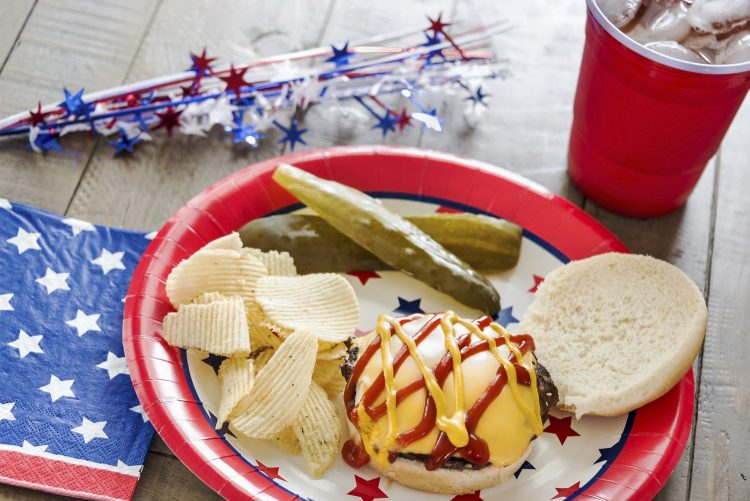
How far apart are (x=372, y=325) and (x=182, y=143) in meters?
0.85

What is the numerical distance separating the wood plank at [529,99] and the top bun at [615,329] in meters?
0.49

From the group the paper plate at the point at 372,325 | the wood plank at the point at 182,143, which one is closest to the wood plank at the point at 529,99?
the paper plate at the point at 372,325

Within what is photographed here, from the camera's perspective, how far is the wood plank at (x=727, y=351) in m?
2.07

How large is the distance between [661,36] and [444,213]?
2.17 ft

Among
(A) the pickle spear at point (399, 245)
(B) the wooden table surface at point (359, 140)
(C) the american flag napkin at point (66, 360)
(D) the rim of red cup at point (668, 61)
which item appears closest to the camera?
(C) the american flag napkin at point (66, 360)

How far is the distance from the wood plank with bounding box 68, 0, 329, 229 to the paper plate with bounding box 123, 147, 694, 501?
27cm

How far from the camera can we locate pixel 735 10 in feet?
7.02

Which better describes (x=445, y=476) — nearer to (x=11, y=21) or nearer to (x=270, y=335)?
(x=270, y=335)

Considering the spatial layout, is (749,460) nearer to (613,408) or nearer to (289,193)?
(613,408)

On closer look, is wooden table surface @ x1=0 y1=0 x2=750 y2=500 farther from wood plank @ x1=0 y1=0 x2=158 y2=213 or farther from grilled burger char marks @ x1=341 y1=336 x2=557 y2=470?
grilled burger char marks @ x1=341 y1=336 x2=557 y2=470

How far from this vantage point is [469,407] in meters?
1.78

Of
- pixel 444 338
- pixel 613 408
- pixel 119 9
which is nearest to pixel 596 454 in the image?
pixel 613 408

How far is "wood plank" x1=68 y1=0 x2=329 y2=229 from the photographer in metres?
2.46

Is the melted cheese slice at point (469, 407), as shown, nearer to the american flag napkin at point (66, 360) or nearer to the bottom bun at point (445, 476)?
the bottom bun at point (445, 476)
